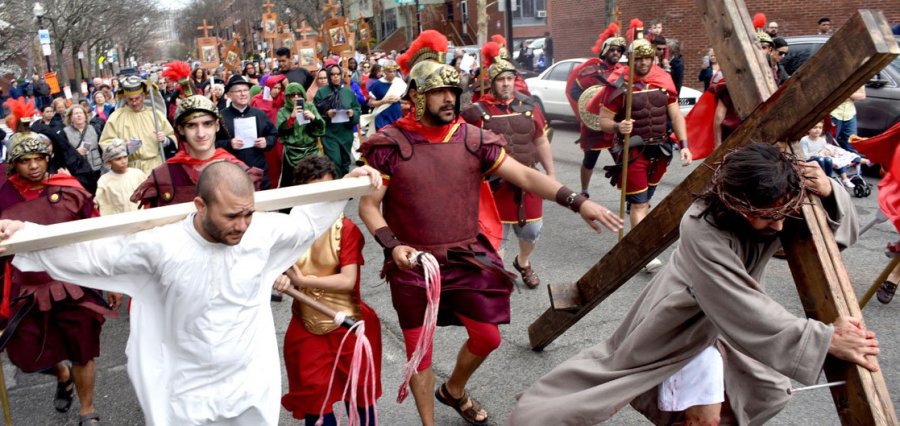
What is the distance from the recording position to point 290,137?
27.8 ft

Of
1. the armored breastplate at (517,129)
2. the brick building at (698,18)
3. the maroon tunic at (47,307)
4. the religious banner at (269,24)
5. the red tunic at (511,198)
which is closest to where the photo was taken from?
the maroon tunic at (47,307)

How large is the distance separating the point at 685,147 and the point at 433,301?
13.3 ft

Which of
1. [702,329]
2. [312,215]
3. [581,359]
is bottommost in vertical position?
[581,359]

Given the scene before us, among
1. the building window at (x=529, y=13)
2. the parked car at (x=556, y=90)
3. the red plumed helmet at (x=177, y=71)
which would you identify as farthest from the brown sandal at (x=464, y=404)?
the building window at (x=529, y=13)

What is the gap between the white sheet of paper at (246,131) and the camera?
23.9ft

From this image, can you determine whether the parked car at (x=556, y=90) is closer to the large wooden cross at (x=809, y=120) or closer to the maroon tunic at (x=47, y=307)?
→ the maroon tunic at (x=47, y=307)

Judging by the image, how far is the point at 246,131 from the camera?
7309 mm

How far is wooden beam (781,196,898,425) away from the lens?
230 centimetres

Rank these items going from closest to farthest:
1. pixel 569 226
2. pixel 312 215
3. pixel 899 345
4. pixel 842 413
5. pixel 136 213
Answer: pixel 842 413 < pixel 136 213 < pixel 312 215 < pixel 899 345 < pixel 569 226

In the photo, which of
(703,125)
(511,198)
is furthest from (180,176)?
(703,125)

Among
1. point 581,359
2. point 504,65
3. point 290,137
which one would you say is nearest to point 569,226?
point 504,65

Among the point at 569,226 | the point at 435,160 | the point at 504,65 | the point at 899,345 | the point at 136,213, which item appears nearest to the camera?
the point at 136,213

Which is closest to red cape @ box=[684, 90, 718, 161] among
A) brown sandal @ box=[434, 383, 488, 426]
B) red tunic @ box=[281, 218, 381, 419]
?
brown sandal @ box=[434, 383, 488, 426]

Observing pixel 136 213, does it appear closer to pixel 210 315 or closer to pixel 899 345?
pixel 210 315
